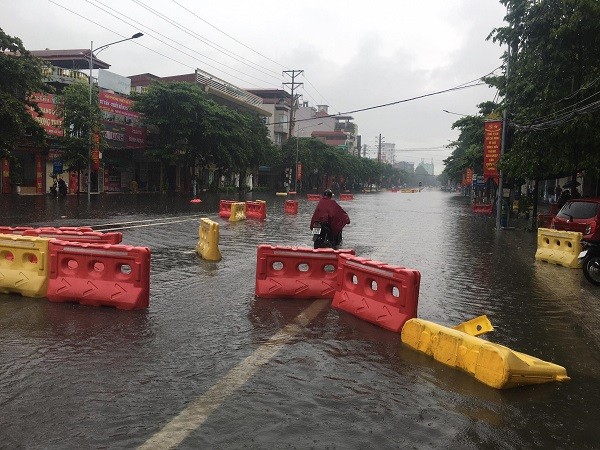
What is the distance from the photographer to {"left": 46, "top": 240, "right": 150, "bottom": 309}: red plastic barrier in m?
6.91

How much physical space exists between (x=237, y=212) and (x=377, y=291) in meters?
15.8

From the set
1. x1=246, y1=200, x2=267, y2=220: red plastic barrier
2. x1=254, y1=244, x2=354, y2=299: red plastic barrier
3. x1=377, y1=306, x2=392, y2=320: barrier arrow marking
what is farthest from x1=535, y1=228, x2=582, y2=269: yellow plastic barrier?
x1=246, y1=200, x2=267, y2=220: red plastic barrier

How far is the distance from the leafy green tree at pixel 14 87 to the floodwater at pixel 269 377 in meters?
20.8

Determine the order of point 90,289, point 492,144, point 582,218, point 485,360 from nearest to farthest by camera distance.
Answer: point 485,360 → point 90,289 → point 582,218 → point 492,144

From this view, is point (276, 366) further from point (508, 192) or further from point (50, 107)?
point (50, 107)

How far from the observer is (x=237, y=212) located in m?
22.1

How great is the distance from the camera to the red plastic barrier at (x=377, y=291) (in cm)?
624

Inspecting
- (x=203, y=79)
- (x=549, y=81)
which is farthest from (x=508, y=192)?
(x=203, y=79)

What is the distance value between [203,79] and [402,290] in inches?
2213

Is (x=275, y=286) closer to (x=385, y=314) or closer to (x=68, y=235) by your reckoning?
(x=385, y=314)

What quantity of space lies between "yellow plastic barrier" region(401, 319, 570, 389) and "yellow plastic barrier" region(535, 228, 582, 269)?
8095mm

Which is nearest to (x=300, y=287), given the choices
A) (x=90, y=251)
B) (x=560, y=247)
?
(x=90, y=251)

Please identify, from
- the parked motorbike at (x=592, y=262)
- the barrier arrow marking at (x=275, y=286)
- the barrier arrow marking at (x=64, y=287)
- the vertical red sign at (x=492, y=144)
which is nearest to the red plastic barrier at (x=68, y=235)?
the barrier arrow marking at (x=64, y=287)

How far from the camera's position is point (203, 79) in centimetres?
5881
